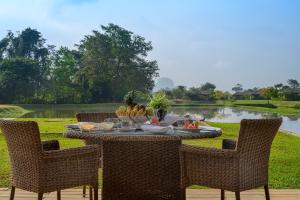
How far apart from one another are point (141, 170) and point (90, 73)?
33189 mm

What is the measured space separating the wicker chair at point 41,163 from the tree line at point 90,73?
32.0 m

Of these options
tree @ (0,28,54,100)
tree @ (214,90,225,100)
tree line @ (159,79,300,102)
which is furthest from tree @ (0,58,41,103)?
tree @ (214,90,225,100)

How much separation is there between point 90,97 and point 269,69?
15943 mm

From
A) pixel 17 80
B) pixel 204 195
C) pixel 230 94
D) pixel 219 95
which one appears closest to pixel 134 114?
pixel 204 195

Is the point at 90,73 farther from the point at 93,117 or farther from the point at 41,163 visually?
the point at 41,163

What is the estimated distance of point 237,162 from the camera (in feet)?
8.00

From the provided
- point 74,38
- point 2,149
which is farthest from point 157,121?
point 74,38

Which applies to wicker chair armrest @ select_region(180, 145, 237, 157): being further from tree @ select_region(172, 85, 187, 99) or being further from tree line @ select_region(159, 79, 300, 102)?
tree @ select_region(172, 85, 187, 99)

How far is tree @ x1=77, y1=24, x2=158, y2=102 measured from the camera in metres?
35.3

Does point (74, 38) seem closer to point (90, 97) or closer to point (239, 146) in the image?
point (90, 97)

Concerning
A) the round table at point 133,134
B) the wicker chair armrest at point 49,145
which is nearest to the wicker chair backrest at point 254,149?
the round table at point 133,134

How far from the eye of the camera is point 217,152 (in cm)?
248

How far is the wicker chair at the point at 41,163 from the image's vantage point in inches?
93.2

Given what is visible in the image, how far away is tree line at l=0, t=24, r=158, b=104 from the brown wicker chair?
32068mm
